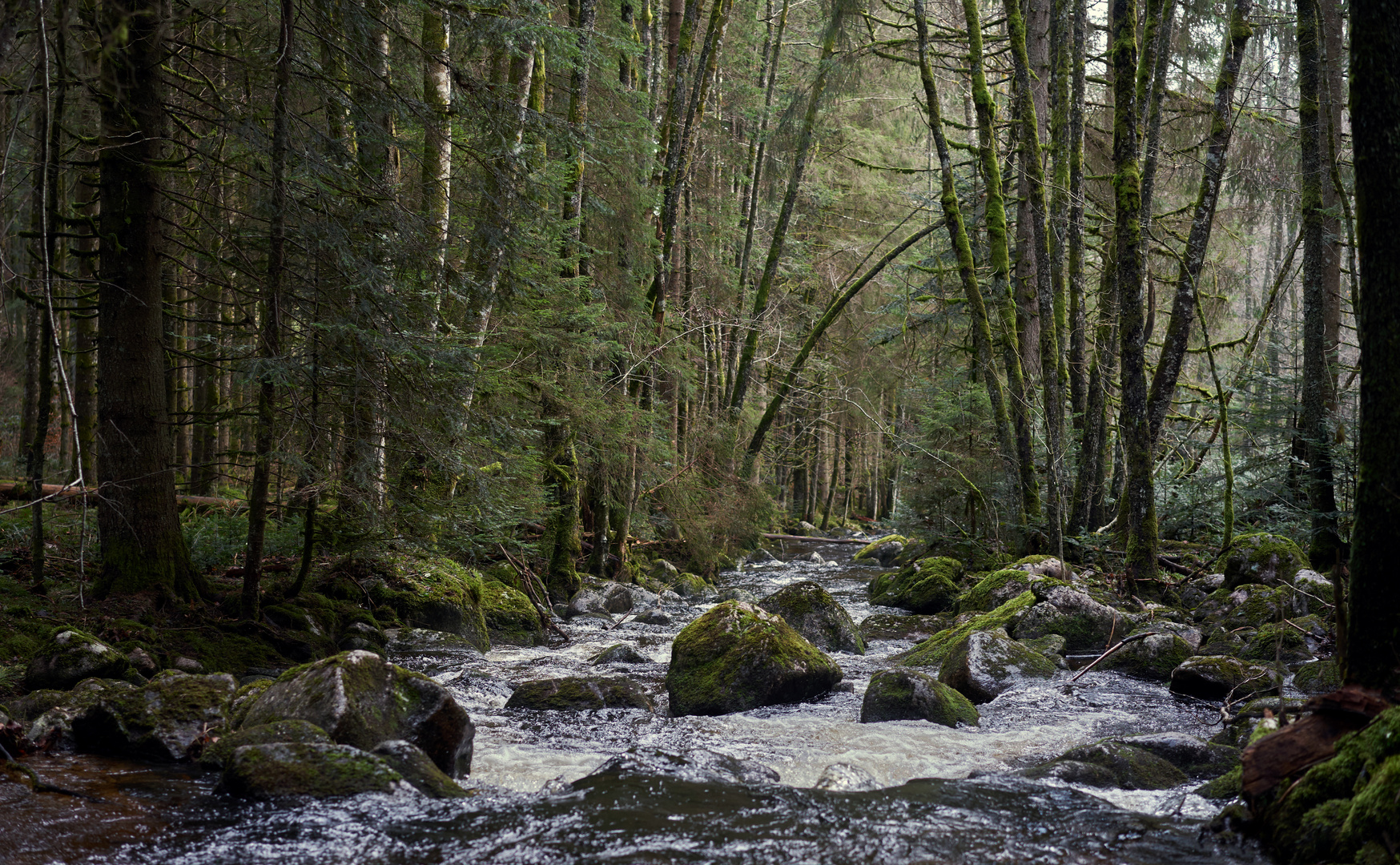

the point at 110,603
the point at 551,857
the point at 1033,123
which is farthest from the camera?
the point at 1033,123

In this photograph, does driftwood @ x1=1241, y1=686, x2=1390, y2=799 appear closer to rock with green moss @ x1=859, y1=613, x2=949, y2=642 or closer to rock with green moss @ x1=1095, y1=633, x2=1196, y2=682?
rock with green moss @ x1=1095, y1=633, x2=1196, y2=682

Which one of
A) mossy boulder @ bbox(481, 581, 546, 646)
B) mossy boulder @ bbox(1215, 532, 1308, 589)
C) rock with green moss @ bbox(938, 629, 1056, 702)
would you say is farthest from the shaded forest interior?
rock with green moss @ bbox(938, 629, 1056, 702)

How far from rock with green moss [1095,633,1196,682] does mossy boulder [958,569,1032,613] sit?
230 centimetres

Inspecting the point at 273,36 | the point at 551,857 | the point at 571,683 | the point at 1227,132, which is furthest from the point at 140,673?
the point at 1227,132

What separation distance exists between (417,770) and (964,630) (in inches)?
233

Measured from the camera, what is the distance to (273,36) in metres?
7.24

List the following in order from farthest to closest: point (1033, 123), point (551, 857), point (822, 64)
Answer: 1. point (822, 64)
2. point (1033, 123)
3. point (551, 857)

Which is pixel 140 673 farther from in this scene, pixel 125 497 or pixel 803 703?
pixel 803 703

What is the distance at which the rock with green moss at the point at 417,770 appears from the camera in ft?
13.7

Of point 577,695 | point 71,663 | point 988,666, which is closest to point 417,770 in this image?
point 577,695

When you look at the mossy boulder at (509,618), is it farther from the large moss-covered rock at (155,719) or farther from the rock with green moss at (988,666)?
the rock with green moss at (988,666)

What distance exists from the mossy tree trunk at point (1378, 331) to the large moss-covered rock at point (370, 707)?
14.3ft

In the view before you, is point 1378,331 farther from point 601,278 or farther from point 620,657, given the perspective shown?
point 601,278

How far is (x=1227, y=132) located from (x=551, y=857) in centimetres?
1001
